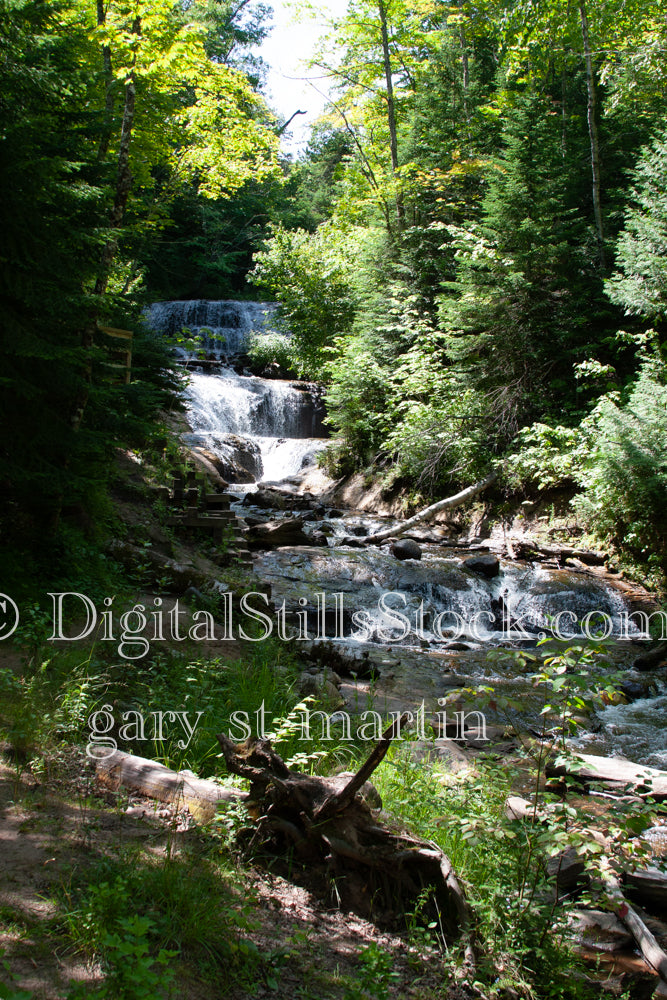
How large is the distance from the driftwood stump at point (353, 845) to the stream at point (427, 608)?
140cm

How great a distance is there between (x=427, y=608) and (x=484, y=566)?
162 centimetres

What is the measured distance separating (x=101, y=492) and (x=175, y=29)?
6.17 m

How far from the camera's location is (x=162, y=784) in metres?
3.22

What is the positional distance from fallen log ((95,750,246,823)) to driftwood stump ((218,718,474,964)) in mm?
192

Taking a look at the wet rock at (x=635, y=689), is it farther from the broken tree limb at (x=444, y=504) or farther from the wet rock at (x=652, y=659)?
the broken tree limb at (x=444, y=504)

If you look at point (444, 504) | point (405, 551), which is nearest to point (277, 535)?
point (405, 551)

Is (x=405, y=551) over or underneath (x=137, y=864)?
over

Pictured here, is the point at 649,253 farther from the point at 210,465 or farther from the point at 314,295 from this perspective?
the point at 314,295

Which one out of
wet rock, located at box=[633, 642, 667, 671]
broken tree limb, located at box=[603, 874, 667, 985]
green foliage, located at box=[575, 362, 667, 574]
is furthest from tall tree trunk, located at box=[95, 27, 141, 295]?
green foliage, located at box=[575, 362, 667, 574]

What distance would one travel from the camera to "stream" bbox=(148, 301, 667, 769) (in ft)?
20.3

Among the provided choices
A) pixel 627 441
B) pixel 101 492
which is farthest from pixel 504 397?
pixel 101 492

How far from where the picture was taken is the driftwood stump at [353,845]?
2752mm

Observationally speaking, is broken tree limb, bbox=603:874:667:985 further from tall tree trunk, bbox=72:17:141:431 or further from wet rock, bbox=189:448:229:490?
wet rock, bbox=189:448:229:490

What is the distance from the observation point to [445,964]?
8.24ft
